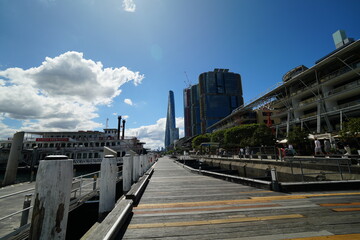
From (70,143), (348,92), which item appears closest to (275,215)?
(348,92)

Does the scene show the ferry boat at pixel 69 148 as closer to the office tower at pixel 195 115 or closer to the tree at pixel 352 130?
the tree at pixel 352 130

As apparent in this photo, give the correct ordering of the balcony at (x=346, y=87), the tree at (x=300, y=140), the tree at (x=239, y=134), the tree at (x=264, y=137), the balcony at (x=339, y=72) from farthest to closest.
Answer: the tree at (x=239, y=134) → the tree at (x=264, y=137) → the balcony at (x=339, y=72) → the balcony at (x=346, y=87) → the tree at (x=300, y=140)

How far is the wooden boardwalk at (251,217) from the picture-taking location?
288cm

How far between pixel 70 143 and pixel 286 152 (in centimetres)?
4743

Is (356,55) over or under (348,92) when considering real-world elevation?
over

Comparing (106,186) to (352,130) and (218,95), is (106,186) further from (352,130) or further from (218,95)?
(218,95)

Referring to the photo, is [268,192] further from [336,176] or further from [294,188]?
[336,176]

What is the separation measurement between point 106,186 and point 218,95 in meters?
139

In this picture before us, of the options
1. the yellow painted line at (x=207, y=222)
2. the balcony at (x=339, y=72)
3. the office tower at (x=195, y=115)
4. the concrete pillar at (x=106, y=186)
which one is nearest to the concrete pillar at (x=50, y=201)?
the yellow painted line at (x=207, y=222)

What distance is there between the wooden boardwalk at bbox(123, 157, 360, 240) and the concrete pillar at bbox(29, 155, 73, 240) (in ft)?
4.30

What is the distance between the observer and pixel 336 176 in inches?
408

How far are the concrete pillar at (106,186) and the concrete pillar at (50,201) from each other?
2.05 meters

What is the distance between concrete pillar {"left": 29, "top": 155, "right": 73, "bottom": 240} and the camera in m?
2.03

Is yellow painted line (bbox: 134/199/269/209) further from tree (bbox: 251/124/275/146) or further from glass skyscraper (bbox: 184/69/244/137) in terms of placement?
glass skyscraper (bbox: 184/69/244/137)
